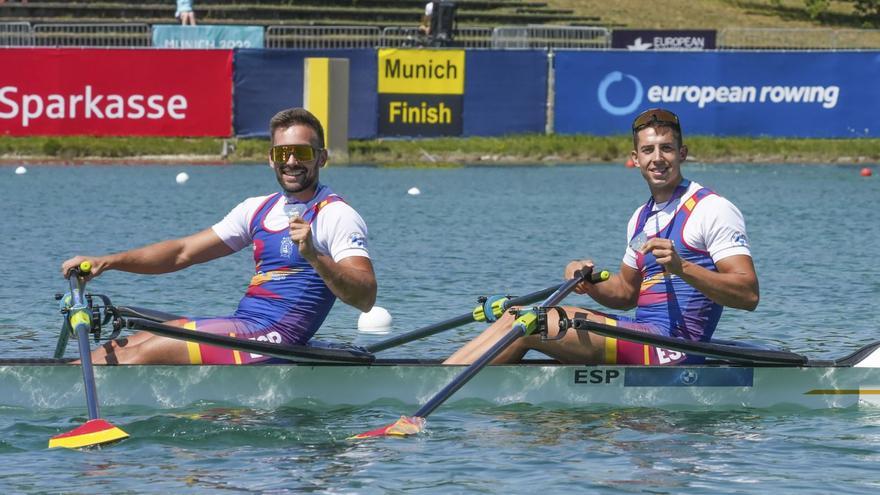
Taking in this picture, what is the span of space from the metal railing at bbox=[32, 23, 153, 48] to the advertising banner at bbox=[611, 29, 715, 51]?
10.1 m

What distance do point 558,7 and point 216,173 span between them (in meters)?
18.4

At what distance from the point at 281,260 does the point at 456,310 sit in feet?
16.4

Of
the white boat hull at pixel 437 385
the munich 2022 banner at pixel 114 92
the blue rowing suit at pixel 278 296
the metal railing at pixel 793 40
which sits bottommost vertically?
the white boat hull at pixel 437 385

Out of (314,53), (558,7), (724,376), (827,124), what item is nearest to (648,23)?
(558,7)

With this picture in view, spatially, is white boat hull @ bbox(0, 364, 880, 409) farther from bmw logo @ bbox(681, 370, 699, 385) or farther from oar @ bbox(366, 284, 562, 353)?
oar @ bbox(366, 284, 562, 353)

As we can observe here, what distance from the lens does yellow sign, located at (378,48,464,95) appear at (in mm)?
26906

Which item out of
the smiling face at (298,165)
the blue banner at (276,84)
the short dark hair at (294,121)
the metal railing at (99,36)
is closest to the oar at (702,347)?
the smiling face at (298,165)

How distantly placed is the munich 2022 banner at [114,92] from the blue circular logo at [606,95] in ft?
21.7

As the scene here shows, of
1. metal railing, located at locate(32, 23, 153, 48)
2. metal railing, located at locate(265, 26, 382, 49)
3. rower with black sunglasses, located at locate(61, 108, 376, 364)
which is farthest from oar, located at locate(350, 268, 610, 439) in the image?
metal railing, located at locate(265, 26, 382, 49)

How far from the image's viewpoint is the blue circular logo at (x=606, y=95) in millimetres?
27531

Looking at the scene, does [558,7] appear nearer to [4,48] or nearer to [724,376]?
[4,48]

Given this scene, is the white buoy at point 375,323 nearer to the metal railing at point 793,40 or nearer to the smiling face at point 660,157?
the smiling face at point 660,157

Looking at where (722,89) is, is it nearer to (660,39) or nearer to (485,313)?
(660,39)

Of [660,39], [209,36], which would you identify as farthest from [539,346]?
[660,39]
